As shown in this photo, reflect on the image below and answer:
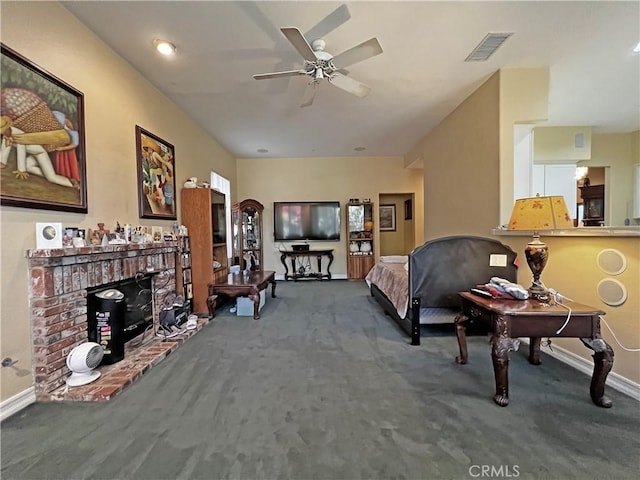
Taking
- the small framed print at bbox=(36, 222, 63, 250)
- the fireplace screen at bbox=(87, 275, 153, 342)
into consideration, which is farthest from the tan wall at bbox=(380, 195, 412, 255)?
the small framed print at bbox=(36, 222, 63, 250)

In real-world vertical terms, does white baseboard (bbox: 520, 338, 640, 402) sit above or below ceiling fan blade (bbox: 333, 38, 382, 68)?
below

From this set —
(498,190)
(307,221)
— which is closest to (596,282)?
(498,190)

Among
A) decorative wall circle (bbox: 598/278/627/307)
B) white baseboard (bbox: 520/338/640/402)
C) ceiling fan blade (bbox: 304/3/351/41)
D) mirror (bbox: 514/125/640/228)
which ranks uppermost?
ceiling fan blade (bbox: 304/3/351/41)

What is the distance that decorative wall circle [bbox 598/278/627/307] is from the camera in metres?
2.06

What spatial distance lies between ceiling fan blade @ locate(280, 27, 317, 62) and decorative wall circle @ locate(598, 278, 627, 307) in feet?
9.44

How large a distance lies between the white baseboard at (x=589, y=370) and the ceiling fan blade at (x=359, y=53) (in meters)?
2.98

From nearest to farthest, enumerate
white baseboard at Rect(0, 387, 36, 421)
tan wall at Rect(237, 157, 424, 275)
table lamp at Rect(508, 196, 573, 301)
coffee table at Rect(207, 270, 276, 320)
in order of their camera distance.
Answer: white baseboard at Rect(0, 387, 36, 421), table lamp at Rect(508, 196, 573, 301), coffee table at Rect(207, 270, 276, 320), tan wall at Rect(237, 157, 424, 275)

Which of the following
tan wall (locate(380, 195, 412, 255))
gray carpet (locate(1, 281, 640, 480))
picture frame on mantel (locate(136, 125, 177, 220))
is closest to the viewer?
gray carpet (locate(1, 281, 640, 480))

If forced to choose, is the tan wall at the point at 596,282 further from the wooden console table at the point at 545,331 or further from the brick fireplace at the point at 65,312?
the brick fireplace at the point at 65,312

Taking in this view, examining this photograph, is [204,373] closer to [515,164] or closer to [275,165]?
[515,164]

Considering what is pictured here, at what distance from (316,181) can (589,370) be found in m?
5.97

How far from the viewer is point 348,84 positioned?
293cm

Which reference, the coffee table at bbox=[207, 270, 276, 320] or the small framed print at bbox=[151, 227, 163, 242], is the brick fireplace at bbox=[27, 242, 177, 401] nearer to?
the small framed print at bbox=[151, 227, 163, 242]

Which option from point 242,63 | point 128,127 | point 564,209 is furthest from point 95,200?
point 564,209
